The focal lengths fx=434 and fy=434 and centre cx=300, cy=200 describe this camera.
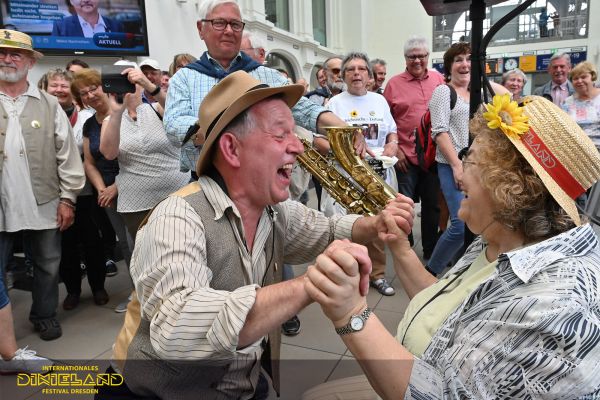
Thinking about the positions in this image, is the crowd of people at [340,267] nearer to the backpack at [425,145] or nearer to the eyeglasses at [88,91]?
the eyeglasses at [88,91]

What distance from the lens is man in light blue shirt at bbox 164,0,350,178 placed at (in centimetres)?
246

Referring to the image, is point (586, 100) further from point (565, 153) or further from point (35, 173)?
point (35, 173)

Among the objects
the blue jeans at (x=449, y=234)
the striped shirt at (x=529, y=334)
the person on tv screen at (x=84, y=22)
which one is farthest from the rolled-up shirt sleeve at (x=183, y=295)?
the person on tv screen at (x=84, y=22)

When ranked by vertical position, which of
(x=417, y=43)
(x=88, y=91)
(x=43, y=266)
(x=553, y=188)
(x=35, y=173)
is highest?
(x=417, y=43)

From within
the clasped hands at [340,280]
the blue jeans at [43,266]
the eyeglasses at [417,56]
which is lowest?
the blue jeans at [43,266]

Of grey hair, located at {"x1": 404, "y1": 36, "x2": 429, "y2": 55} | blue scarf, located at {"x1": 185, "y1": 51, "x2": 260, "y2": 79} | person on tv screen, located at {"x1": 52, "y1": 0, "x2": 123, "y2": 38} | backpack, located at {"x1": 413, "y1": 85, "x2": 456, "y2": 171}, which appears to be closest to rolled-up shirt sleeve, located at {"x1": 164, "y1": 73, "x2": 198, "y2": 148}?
blue scarf, located at {"x1": 185, "y1": 51, "x2": 260, "y2": 79}

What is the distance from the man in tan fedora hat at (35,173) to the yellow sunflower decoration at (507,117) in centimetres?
290

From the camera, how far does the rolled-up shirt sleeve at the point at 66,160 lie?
10.3 ft

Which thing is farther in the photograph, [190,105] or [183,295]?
[190,105]

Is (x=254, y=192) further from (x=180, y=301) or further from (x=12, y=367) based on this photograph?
(x=12, y=367)

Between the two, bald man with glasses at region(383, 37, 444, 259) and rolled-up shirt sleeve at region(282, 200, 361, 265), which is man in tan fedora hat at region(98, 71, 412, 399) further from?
bald man with glasses at region(383, 37, 444, 259)

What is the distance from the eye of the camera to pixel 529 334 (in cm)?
100

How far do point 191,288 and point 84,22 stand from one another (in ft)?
22.5

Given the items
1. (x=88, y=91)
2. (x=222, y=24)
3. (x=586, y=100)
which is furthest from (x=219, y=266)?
(x=586, y=100)
